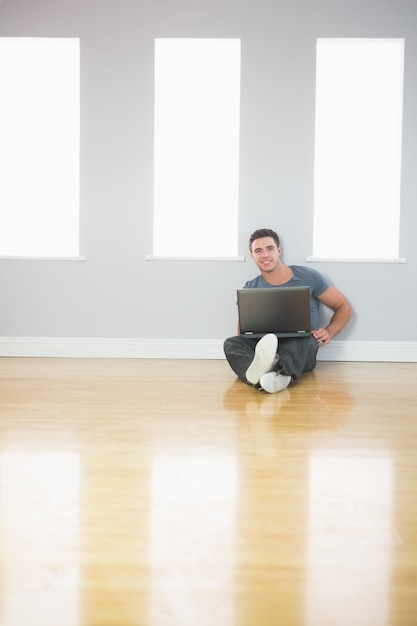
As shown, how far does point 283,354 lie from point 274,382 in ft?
0.76

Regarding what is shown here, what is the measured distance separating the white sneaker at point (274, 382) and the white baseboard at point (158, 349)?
3.65ft

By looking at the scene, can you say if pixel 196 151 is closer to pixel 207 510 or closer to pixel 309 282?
pixel 309 282

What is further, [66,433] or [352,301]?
[352,301]

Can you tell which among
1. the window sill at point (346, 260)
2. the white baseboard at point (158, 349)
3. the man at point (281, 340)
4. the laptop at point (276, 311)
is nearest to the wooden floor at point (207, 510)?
the man at point (281, 340)

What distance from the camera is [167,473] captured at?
1.97 m

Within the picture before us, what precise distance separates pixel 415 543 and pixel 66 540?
81 centimetres

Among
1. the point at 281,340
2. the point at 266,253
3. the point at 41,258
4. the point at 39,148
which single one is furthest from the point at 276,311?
the point at 39,148

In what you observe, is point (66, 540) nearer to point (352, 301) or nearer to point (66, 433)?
point (66, 433)

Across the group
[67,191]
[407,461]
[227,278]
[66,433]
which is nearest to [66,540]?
[66,433]

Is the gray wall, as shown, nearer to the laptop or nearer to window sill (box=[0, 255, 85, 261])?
window sill (box=[0, 255, 85, 261])

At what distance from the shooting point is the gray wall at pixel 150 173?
4254 mm

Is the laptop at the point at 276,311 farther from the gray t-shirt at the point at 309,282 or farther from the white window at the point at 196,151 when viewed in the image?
the white window at the point at 196,151

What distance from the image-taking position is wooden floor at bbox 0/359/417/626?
1.20 metres

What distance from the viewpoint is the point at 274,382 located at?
329cm
